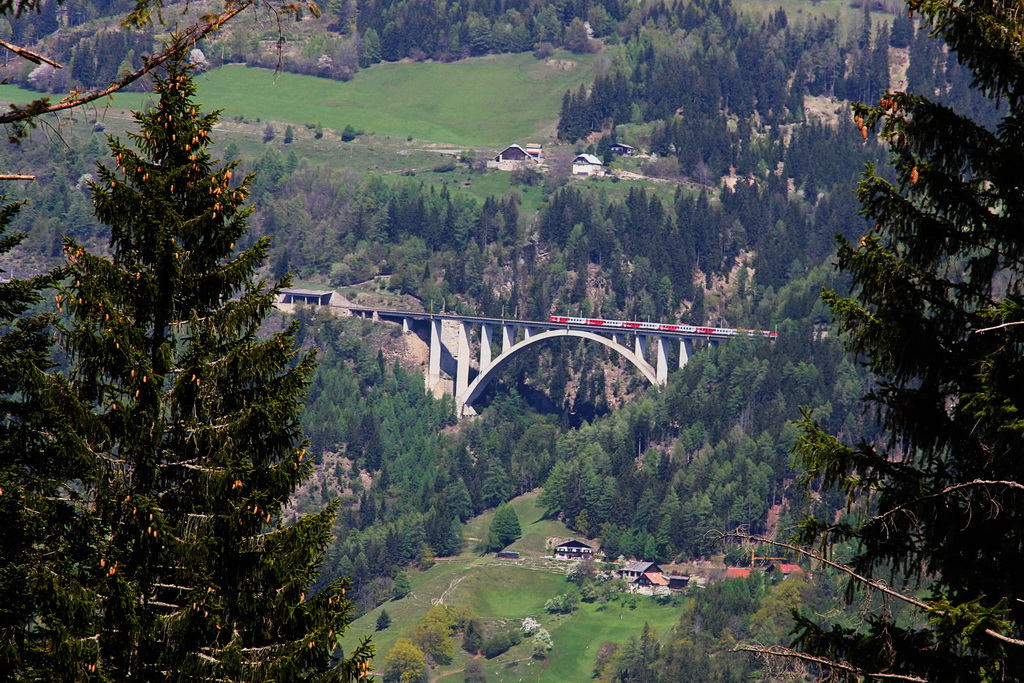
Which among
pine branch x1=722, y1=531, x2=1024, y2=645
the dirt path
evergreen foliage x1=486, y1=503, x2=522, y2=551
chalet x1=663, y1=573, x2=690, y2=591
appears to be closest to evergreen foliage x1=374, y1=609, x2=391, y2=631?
the dirt path

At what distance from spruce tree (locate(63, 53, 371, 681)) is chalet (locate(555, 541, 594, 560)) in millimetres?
170075

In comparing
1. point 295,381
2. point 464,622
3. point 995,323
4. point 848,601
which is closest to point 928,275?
point 995,323

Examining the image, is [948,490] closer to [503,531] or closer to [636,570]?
[636,570]

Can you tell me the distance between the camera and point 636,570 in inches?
7205

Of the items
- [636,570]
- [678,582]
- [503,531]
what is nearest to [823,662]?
[678,582]

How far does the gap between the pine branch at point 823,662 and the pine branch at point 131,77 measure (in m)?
8.46

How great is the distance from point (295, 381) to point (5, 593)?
14.8ft


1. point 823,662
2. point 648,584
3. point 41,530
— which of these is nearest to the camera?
point 823,662

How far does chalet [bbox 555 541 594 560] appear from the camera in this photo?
191 meters

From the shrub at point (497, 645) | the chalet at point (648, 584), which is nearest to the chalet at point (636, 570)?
the chalet at point (648, 584)

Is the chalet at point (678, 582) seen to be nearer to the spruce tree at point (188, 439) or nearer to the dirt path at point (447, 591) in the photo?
the dirt path at point (447, 591)

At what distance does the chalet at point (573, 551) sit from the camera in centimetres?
19075

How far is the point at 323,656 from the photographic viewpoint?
21203mm

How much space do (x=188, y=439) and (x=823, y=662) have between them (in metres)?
8.62
